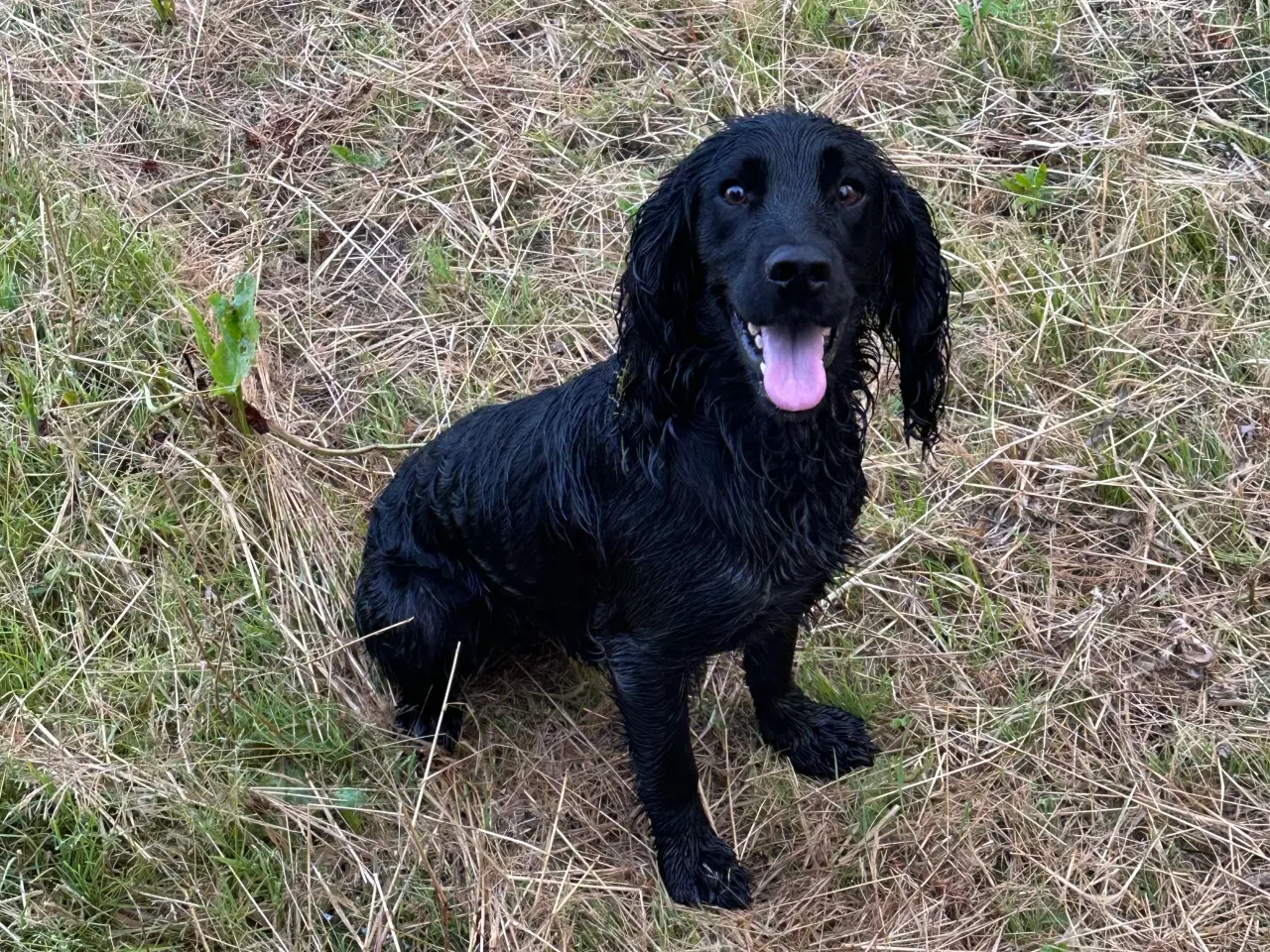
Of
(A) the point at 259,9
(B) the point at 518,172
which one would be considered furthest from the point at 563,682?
(A) the point at 259,9

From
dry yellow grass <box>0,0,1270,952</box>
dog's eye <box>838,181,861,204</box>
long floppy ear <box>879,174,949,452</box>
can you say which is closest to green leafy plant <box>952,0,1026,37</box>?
dry yellow grass <box>0,0,1270,952</box>

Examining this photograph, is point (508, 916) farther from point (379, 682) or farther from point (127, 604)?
point (127, 604)

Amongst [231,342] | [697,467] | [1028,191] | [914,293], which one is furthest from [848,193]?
[1028,191]

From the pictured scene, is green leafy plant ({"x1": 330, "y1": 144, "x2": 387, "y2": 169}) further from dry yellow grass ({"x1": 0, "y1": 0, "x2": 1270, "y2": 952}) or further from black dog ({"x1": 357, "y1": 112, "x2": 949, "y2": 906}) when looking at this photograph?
black dog ({"x1": 357, "y1": 112, "x2": 949, "y2": 906})

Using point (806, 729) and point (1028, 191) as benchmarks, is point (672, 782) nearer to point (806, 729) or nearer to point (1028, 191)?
point (806, 729)

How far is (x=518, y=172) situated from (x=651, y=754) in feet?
9.24

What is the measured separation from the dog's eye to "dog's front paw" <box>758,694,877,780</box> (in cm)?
149

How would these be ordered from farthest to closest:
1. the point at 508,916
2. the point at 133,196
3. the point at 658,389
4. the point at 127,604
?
the point at 133,196 < the point at 127,604 < the point at 508,916 < the point at 658,389

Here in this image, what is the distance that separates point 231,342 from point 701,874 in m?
2.20

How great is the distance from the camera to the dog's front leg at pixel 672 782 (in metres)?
2.96

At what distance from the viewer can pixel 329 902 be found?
304 cm

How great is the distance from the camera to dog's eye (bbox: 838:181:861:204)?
257 centimetres

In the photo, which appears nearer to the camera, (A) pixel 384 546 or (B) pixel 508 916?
(B) pixel 508 916

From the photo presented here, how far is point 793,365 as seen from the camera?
2.50m
